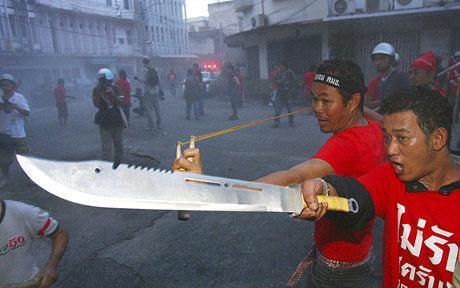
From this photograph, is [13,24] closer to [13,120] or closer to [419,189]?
[13,120]

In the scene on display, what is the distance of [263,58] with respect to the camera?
18844 millimetres

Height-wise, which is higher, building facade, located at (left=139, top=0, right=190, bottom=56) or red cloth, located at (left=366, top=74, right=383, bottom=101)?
building facade, located at (left=139, top=0, right=190, bottom=56)

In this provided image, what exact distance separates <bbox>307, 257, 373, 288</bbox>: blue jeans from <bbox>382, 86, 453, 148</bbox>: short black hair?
1.02m

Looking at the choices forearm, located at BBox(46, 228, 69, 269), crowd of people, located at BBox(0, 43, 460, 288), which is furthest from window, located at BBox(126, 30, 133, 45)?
A: forearm, located at BBox(46, 228, 69, 269)

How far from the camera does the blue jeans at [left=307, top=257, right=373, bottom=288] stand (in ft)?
6.86

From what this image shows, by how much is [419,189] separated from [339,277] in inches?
33.4

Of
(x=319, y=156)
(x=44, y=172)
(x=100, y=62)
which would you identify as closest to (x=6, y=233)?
(x=44, y=172)

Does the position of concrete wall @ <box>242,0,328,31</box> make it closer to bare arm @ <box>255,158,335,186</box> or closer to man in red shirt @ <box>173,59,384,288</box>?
man in red shirt @ <box>173,59,384,288</box>

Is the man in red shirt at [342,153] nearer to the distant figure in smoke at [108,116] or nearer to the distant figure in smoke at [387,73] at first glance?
the distant figure in smoke at [387,73]

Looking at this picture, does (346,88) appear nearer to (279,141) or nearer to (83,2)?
(279,141)

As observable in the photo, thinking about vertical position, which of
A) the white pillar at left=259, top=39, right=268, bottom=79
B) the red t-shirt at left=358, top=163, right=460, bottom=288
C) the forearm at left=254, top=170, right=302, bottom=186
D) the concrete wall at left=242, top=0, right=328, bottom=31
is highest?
the concrete wall at left=242, top=0, right=328, bottom=31

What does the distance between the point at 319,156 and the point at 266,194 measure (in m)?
0.81

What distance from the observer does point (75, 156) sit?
8.31m

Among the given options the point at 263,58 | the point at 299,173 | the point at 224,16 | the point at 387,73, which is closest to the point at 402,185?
the point at 299,173
